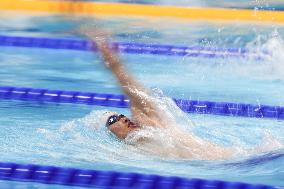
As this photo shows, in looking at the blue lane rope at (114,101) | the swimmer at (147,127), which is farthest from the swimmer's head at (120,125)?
the blue lane rope at (114,101)

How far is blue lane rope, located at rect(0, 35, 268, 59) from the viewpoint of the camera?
15.0ft

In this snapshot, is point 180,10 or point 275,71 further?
point 180,10

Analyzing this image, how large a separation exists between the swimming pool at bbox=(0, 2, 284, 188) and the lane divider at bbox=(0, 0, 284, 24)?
0.14 meters

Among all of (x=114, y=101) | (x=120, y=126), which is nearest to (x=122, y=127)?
(x=120, y=126)

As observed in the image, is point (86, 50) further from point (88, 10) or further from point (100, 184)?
point (100, 184)

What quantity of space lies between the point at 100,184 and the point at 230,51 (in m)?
2.19

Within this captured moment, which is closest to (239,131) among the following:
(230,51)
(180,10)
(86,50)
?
(230,51)

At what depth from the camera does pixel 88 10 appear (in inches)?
225

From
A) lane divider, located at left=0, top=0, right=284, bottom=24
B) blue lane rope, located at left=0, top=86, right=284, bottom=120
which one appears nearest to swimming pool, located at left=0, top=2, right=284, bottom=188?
blue lane rope, located at left=0, top=86, right=284, bottom=120

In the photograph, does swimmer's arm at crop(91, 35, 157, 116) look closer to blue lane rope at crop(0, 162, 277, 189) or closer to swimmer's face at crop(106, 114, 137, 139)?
swimmer's face at crop(106, 114, 137, 139)

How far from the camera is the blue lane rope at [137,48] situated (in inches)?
180

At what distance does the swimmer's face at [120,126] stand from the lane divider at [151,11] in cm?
233

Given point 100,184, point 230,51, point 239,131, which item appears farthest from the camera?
point 230,51

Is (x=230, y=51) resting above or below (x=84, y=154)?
above
